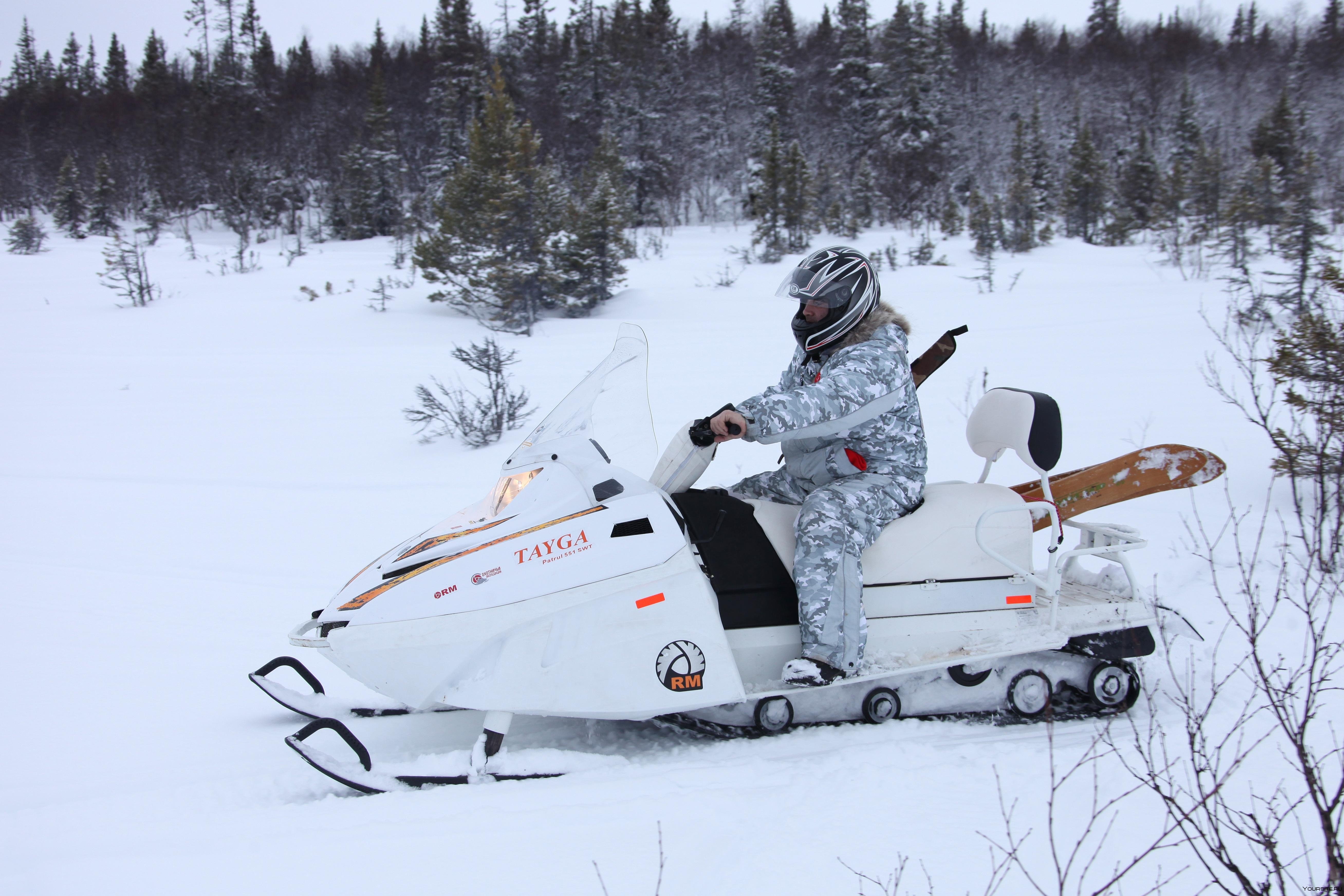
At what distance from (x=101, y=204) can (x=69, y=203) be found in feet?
2.55

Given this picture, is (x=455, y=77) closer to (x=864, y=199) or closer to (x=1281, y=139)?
(x=864, y=199)

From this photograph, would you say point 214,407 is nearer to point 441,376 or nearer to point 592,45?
point 441,376

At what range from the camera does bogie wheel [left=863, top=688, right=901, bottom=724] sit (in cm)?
333

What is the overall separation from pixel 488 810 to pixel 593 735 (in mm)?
669

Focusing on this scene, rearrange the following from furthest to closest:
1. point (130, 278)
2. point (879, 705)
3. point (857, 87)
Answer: point (857, 87) → point (130, 278) → point (879, 705)

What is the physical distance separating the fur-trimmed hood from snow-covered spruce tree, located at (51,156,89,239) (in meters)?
27.7

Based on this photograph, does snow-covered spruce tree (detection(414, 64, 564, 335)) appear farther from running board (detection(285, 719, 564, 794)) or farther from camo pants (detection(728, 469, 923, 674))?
running board (detection(285, 719, 564, 794))

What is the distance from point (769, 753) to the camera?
10.2 feet

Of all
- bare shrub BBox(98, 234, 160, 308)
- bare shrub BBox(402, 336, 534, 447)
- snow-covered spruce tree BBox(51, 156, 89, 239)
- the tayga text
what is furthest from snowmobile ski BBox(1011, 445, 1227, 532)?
snow-covered spruce tree BBox(51, 156, 89, 239)

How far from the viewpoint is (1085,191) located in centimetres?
1914

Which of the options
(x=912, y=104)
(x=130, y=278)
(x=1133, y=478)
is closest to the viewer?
(x=1133, y=478)

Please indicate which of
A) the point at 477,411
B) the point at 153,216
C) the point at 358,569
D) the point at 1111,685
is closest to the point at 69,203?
the point at 153,216

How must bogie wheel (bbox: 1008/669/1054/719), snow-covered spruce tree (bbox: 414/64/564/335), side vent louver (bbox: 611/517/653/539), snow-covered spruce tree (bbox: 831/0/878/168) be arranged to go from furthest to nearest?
snow-covered spruce tree (bbox: 831/0/878/168), snow-covered spruce tree (bbox: 414/64/564/335), bogie wheel (bbox: 1008/669/1054/719), side vent louver (bbox: 611/517/653/539)

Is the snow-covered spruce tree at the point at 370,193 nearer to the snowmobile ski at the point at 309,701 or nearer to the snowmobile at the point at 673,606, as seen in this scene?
the snowmobile ski at the point at 309,701
